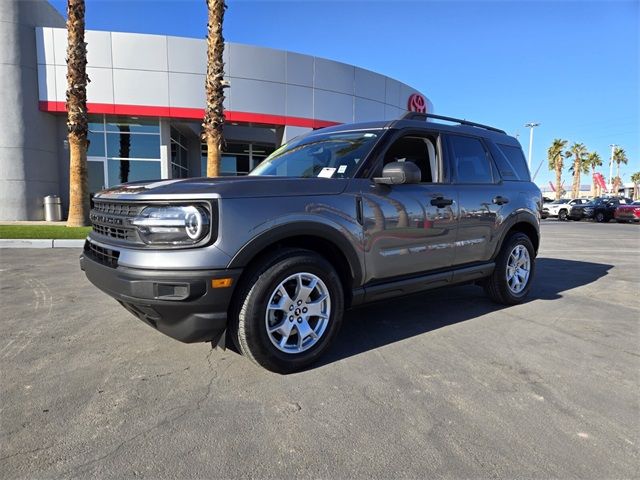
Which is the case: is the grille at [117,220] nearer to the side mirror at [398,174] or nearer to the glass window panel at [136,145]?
the side mirror at [398,174]

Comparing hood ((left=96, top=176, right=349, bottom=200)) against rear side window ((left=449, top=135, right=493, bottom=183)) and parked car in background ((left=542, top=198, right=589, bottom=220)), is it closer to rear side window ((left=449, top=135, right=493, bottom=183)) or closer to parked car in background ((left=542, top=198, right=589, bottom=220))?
rear side window ((left=449, top=135, right=493, bottom=183))

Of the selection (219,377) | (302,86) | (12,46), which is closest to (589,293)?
(219,377)

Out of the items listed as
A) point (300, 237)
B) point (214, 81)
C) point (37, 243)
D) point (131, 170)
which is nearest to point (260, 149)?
point (131, 170)

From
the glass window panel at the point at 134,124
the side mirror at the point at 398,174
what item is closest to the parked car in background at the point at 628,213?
the glass window panel at the point at 134,124

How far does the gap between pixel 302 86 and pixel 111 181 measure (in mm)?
9702

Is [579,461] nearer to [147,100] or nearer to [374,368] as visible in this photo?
[374,368]

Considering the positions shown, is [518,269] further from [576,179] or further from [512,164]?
[576,179]

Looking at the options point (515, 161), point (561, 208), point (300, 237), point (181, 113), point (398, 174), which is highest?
point (181, 113)

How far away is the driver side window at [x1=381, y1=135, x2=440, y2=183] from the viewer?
418cm

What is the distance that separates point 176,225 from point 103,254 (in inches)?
32.9

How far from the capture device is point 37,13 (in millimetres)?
17250

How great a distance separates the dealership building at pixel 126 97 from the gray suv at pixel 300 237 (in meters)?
15.5

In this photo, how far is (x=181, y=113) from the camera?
1814 cm

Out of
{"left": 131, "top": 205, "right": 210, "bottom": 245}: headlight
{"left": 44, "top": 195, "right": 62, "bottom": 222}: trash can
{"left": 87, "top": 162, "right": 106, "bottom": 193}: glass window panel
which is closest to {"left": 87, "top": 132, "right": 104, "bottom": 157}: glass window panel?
{"left": 87, "top": 162, "right": 106, "bottom": 193}: glass window panel
